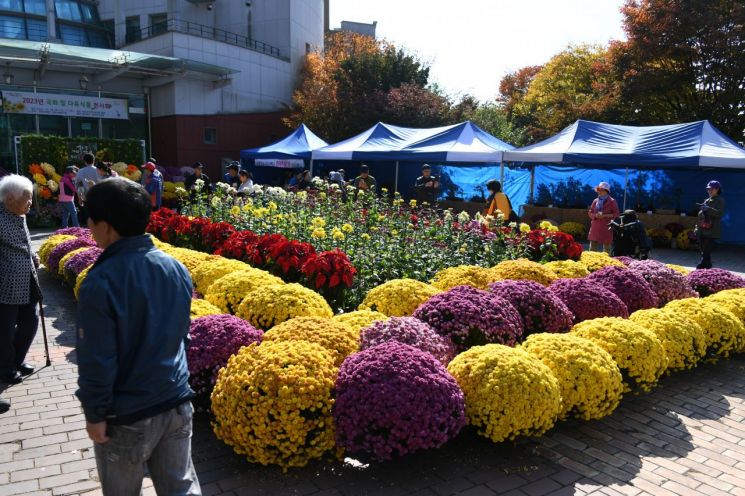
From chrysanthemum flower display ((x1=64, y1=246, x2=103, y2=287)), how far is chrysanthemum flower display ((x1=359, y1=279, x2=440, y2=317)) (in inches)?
134

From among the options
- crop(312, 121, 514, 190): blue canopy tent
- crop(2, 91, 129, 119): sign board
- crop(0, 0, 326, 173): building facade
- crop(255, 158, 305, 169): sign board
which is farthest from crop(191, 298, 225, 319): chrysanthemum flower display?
crop(2, 91, 129, 119): sign board

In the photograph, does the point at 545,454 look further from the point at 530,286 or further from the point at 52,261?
the point at 52,261

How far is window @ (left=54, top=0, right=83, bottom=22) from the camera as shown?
26234mm

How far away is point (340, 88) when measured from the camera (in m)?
23.3

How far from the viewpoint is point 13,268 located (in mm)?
4270

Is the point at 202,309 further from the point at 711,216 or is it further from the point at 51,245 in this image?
the point at 711,216

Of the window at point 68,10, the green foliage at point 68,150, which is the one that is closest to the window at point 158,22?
the window at point 68,10

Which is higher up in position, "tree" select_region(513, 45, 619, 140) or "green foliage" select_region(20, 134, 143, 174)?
"tree" select_region(513, 45, 619, 140)

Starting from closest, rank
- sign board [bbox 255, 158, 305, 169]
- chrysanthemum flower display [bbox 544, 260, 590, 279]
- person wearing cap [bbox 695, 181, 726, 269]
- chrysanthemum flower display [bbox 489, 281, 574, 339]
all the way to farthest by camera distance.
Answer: chrysanthemum flower display [bbox 489, 281, 574, 339] → chrysanthemum flower display [bbox 544, 260, 590, 279] → person wearing cap [bbox 695, 181, 726, 269] → sign board [bbox 255, 158, 305, 169]

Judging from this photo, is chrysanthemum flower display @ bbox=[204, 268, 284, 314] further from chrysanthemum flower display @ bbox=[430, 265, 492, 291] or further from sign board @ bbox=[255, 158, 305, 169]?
sign board @ bbox=[255, 158, 305, 169]

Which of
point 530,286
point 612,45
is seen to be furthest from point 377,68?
point 530,286

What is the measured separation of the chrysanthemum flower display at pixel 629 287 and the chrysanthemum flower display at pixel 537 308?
2.90ft

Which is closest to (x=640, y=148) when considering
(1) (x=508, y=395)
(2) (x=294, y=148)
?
(2) (x=294, y=148)

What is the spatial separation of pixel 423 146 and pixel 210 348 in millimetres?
12060
